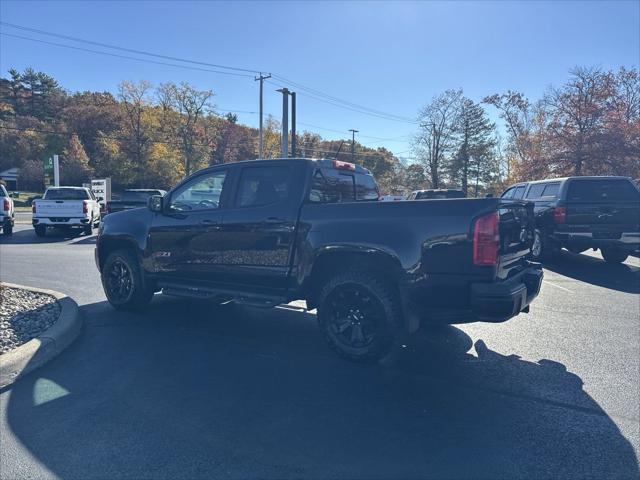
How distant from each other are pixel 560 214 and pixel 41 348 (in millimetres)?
9874

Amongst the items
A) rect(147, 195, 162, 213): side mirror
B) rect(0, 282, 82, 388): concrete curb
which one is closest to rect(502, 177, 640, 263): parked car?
rect(147, 195, 162, 213): side mirror

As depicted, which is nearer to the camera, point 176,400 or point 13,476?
point 13,476

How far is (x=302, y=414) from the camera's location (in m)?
3.45

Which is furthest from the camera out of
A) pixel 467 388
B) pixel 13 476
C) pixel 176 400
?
pixel 467 388

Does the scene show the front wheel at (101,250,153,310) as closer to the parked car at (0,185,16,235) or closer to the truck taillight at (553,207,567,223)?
the truck taillight at (553,207,567,223)

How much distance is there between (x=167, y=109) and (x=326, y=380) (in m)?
58.7

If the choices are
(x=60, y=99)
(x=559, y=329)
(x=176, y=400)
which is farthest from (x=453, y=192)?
(x=60, y=99)

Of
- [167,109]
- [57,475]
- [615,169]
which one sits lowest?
[57,475]

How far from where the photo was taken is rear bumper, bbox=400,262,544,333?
3.92 metres

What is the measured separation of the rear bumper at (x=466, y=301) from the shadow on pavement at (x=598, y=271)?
5336 mm

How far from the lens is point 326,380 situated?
4090mm

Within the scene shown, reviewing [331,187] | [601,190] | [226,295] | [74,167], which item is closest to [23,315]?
[226,295]

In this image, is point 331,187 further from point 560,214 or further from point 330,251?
point 560,214

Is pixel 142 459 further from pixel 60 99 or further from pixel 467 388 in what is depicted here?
pixel 60 99
